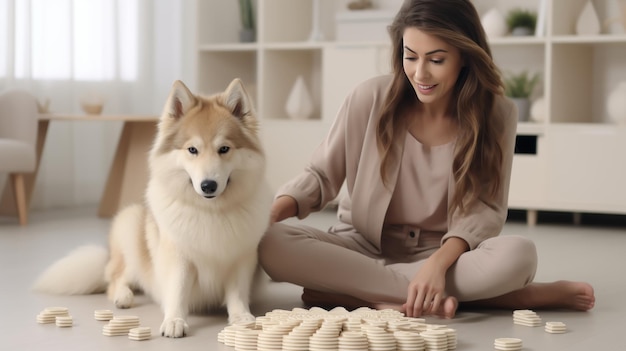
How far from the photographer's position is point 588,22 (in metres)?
4.81

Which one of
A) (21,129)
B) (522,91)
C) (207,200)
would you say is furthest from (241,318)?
(522,91)

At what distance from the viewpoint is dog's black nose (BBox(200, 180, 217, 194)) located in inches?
87.0

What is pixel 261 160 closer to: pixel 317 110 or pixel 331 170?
pixel 331 170

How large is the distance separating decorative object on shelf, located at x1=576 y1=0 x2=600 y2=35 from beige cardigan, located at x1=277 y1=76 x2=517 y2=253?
245 centimetres

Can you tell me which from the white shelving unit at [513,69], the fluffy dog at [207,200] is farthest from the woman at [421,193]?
the white shelving unit at [513,69]

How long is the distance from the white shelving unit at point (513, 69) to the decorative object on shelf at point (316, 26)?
111 millimetres

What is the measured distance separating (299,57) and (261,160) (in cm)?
354

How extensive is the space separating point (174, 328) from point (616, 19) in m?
3.48

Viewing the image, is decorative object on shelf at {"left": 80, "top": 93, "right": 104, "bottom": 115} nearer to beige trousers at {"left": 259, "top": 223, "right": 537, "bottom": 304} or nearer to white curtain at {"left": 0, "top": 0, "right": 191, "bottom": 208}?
white curtain at {"left": 0, "top": 0, "right": 191, "bottom": 208}

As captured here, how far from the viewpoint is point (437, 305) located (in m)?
2.29

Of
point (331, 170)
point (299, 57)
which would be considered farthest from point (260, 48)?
point (331, 170)

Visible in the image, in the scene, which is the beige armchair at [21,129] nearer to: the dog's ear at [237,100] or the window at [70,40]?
the window at [70,40]

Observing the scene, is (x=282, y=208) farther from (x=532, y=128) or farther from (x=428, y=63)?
(x=532, y=128)

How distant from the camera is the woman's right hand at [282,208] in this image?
2.56 metres
